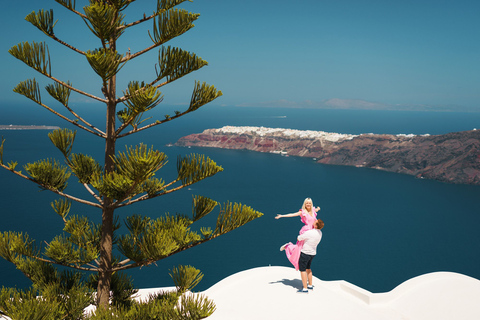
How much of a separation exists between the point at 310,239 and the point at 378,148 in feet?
224

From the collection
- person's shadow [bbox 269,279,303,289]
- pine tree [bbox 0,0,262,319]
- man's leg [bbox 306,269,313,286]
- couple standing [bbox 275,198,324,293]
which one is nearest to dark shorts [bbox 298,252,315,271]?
couple standing [bbox 275,198,324,293]

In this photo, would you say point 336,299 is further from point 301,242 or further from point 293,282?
point 301,242

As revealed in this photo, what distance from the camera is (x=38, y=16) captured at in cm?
529

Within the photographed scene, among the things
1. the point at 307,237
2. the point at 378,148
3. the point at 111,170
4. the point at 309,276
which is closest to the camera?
the point at 111,170

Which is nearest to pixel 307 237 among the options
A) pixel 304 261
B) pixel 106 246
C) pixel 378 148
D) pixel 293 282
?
pixel 304 261

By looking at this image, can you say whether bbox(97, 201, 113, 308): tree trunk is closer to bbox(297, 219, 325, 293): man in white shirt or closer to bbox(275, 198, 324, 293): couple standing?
bbox(275, 198, 324, 293): couple standing

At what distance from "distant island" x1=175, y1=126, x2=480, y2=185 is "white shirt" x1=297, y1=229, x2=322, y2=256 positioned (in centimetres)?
5652

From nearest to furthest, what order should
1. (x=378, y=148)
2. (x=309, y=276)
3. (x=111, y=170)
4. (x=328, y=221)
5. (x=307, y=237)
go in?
(x=111, y=170)
(x=307, y=237)
(x=309, y=276)
(x=328, y=221)
(x=378, y=148)

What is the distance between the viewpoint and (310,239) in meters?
9.05

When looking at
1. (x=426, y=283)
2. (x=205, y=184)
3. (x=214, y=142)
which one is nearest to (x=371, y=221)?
(x=205, y=184)

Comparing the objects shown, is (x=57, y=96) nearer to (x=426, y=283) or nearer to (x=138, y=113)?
(x=138, y=113)

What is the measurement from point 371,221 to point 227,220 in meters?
35.8

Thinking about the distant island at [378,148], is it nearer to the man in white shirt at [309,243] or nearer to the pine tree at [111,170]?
the man in white shirt at [309,243]

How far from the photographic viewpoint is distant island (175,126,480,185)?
6130 centimetres
